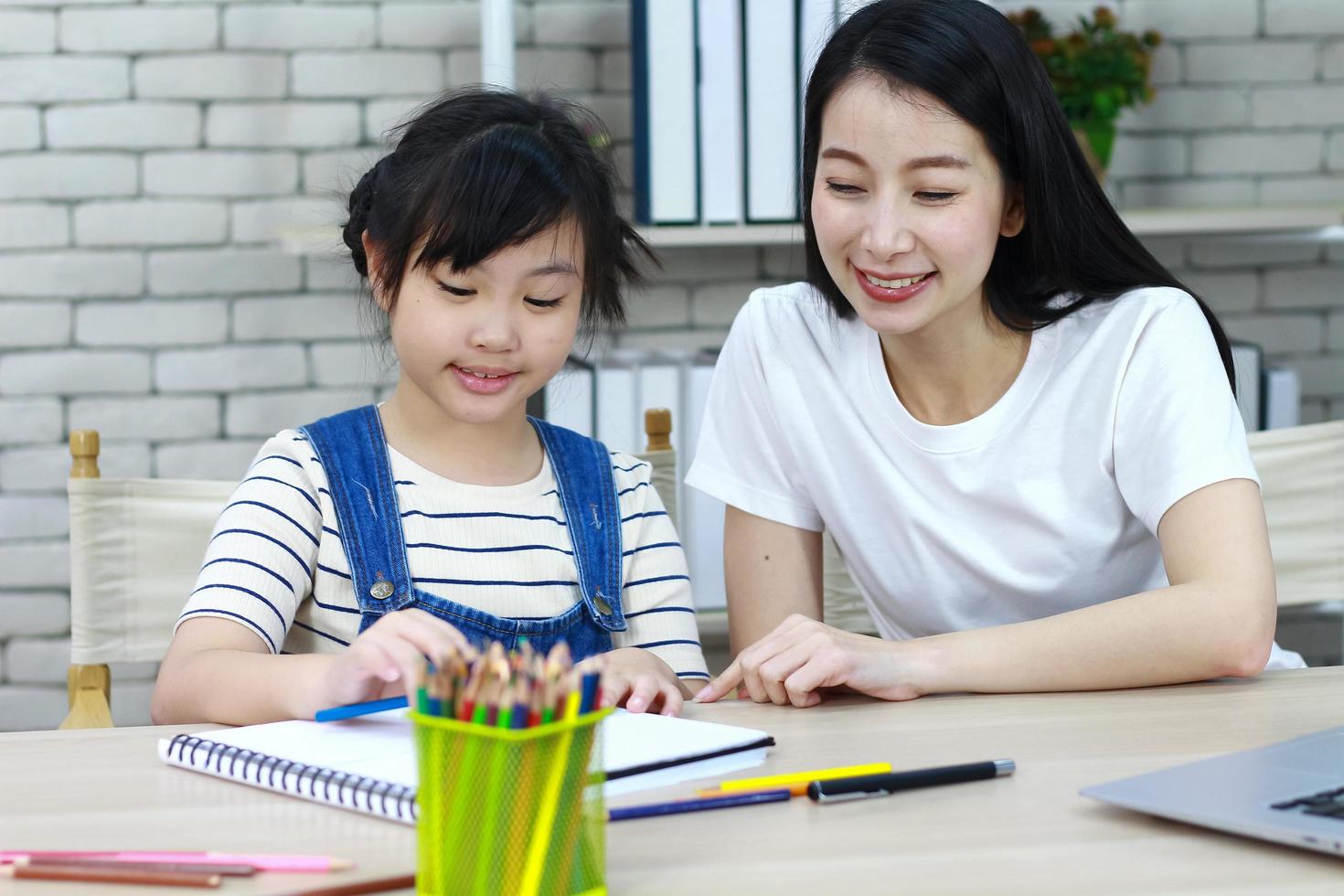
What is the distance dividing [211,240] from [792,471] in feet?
4.04

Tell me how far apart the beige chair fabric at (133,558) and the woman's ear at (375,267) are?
0.37 m

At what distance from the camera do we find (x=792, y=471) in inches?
55.1

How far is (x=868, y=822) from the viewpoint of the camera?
0.76 metres

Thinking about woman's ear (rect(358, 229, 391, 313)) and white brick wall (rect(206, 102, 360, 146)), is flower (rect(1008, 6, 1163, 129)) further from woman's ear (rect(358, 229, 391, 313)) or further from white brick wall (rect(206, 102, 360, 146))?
woman's ear (rect(358, 229, 391, 313))

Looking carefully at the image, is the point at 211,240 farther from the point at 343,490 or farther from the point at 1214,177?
the point at 1214,177

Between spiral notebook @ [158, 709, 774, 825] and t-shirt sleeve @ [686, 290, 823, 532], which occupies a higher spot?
t-shirt sleeve @ [686, 290, 823, 532]

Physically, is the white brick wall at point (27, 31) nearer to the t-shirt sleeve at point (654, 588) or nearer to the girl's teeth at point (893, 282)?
the t-shirt sleeve at point (654, 588)

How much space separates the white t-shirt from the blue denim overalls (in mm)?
143

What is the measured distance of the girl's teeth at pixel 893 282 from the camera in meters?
1.23

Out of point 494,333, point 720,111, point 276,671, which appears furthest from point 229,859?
point 720,111

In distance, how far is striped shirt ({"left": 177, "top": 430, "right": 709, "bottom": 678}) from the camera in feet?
3.73

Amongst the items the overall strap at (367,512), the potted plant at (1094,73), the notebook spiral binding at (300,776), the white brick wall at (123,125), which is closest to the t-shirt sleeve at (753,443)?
the overall strap at (367,512)

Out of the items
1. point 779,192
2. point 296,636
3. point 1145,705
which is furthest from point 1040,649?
point 779,192

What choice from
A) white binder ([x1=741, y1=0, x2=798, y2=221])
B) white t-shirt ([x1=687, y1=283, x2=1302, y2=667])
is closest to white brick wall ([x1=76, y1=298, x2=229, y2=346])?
white binder ([x1=741, y1=0, x2=798, y2=221])
